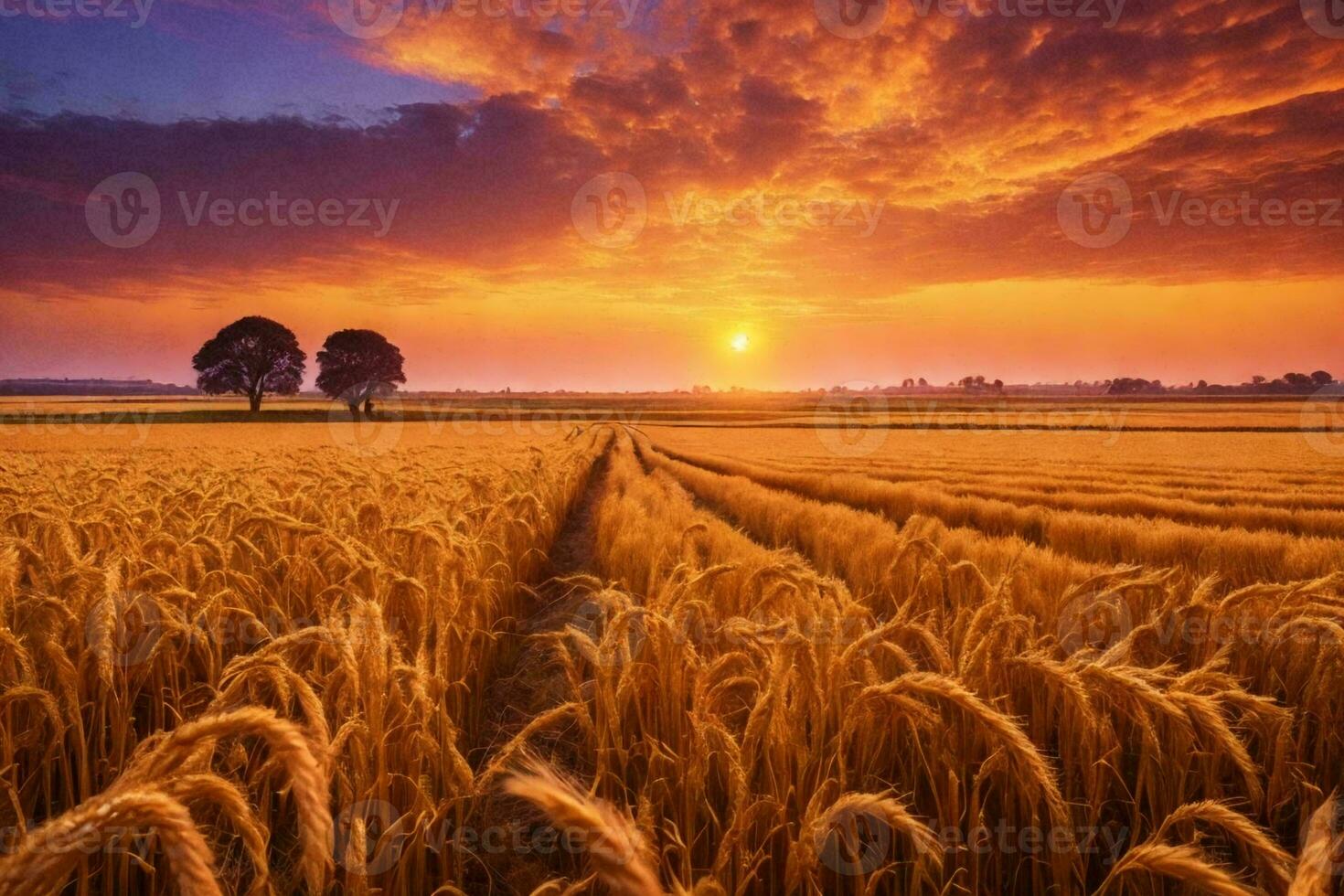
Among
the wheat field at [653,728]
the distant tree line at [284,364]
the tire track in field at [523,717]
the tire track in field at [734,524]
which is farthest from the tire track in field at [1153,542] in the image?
the distant tree line at [284,364]

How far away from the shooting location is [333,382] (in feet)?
231

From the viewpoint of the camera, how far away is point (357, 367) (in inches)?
2827

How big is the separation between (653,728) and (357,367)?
257 feet

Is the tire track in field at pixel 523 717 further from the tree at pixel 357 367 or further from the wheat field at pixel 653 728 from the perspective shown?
the tree at pixel 357 367

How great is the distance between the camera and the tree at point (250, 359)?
65.0 meters

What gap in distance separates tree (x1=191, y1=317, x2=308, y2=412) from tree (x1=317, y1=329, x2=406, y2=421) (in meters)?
3.34

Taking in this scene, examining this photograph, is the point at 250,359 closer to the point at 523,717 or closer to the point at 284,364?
the point at 284,364

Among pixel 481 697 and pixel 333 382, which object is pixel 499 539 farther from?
pixel 333 382

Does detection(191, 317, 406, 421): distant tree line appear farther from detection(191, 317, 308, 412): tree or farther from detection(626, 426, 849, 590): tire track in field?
detection(626, 426, 849, 590): tire track in field

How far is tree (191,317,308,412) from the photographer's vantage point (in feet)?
213

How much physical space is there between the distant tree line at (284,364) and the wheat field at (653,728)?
68.3 m

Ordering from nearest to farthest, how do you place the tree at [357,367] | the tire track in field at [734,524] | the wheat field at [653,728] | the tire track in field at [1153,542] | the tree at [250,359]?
the wheat field at [653,728] < the tire track in field at [1153,542] < the tire track in field at [734,524] < the tree at [250,359] < the tree at [357,367]

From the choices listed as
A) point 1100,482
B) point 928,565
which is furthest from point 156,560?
point 1100,482

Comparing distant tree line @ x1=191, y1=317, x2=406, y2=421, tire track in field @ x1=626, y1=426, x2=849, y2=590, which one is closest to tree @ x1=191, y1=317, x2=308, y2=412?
distant tree line @ x1=191, y1=317, x2=406, y2=421
